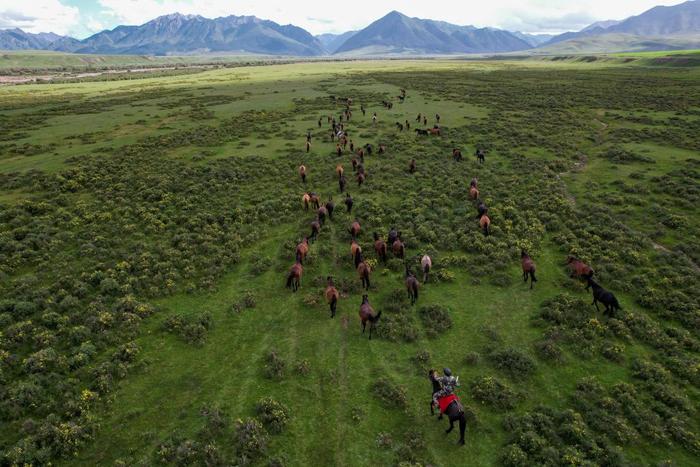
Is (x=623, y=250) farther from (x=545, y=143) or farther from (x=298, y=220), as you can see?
(x=545, y=143)

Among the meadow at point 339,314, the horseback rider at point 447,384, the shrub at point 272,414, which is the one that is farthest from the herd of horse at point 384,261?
the shrub at point 272,414

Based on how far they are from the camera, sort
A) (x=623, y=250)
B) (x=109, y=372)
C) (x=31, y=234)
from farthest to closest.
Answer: (x=31, y=234) < (x=623, y=250) < (x=109, y=372)

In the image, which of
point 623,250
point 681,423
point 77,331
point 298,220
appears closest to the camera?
point 681,423

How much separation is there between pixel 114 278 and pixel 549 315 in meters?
21.6

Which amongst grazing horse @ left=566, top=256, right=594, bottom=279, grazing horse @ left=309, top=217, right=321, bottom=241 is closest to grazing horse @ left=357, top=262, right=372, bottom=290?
grazing horse @ left=309, top=217, right=321, bottom=241

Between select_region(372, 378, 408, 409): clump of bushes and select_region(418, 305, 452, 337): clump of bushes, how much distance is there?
3550 mm

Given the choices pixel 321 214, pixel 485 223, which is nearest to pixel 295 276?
pixel 321 214

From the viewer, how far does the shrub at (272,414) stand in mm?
12406

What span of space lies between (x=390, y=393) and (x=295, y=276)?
8153 mm

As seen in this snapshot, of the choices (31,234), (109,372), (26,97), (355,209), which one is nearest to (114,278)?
(109,372)

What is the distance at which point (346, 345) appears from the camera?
16078mm

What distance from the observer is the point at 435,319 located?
57.6ft

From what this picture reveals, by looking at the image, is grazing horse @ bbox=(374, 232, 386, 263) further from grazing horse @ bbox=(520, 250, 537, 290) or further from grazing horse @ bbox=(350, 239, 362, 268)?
grazing horse @ bbox=(520, 250, 537, 290)

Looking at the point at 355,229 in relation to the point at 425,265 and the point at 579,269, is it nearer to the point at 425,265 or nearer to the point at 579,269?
the point at 425,265
